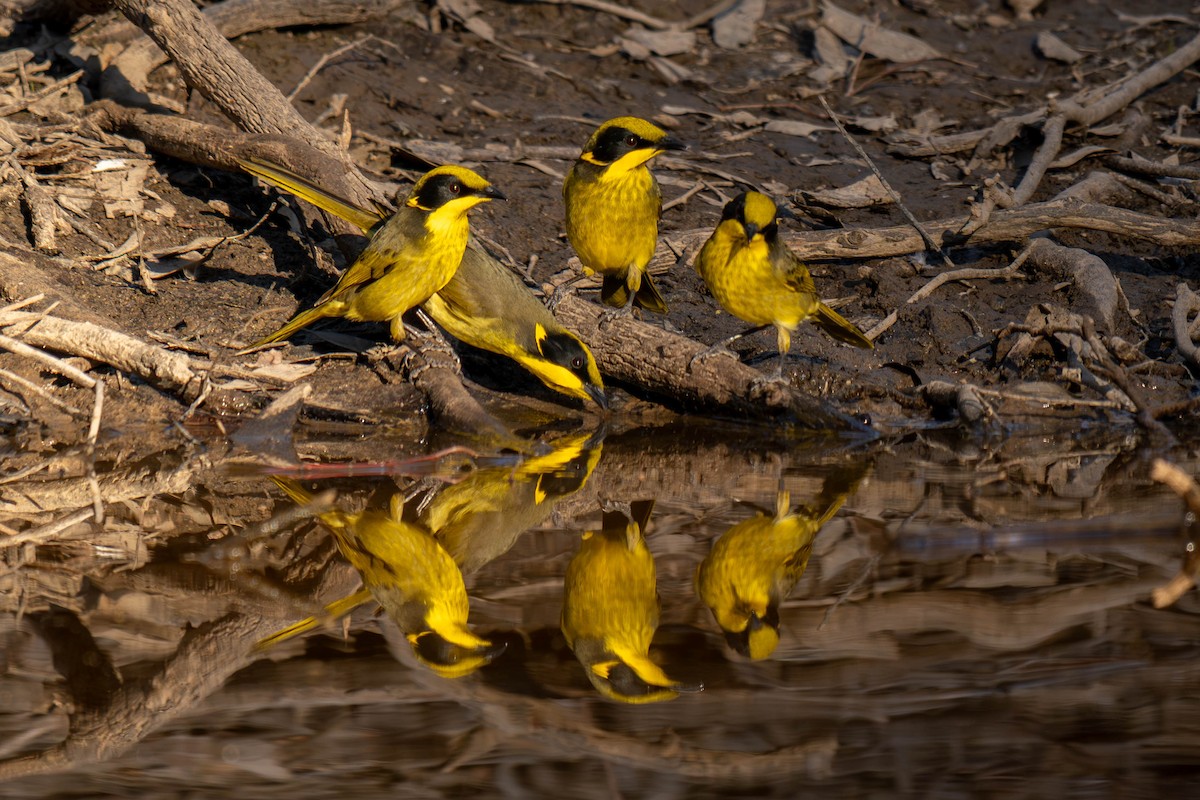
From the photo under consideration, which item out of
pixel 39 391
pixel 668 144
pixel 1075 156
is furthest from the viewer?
pixel 1075 156

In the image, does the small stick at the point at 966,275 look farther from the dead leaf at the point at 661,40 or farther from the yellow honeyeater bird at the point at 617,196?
the dead leaf at the point at 661,40

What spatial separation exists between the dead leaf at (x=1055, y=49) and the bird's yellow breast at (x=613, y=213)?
6909 mm

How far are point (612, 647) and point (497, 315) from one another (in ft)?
11.4

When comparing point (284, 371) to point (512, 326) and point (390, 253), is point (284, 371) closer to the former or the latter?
point (390, 253)

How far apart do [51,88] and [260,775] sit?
762cm

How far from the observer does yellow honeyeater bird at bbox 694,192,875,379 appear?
21.7 feet

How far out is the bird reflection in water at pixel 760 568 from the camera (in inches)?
160

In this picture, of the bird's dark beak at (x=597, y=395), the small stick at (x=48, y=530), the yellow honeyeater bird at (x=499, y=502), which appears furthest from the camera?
the bird's dark beak at (x=597, y=395)

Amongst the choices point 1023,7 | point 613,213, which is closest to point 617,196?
point 613,213

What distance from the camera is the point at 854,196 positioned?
937 cm

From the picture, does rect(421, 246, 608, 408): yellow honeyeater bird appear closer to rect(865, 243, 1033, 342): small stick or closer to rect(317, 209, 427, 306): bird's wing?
rect(317, 209, 427, 306): bird's wing

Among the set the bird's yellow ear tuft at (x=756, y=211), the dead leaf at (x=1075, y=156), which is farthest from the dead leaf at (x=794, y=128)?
the bird's yellow ear tuft at (x=756, y=211)

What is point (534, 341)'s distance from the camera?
22.9 feet

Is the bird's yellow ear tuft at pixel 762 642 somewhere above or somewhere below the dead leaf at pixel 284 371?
above
